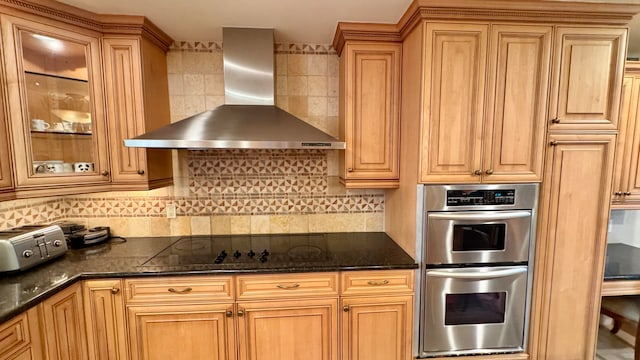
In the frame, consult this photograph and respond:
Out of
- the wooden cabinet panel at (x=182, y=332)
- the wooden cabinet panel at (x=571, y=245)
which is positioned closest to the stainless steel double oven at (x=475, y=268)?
the wooden cabinet panel at (x=571, y=245)

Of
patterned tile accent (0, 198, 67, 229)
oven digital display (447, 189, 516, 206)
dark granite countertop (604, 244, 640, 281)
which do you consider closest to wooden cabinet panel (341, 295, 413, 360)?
oven digital display (447, 189, 516, 206)

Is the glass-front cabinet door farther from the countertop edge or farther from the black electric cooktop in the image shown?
the black electric cooktop

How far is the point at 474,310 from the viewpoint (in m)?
1.70

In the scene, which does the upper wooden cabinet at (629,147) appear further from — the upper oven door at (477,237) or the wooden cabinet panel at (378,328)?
the wooden cabinet panel at (378,328)

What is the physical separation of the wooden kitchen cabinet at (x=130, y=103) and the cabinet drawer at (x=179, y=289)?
650 mm

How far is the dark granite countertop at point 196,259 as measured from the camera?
1421 mm

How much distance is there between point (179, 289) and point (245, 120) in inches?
42.7

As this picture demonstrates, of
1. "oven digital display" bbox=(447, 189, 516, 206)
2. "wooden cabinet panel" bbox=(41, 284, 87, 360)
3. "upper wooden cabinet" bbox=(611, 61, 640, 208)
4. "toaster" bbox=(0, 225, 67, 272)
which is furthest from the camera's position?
"upper wooden cabinet" bbox=(611, 61, 640, 208)

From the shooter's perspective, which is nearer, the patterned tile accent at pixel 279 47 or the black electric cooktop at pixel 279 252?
the black electric cooktop at pixel 279 252

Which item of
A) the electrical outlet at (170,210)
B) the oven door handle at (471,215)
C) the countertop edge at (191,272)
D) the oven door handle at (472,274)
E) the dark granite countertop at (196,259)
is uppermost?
the oven door handle at (471,215)

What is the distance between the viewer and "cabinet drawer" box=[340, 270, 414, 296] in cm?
164

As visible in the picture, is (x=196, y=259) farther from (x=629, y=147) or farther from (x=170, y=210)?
(x=629, y=147)

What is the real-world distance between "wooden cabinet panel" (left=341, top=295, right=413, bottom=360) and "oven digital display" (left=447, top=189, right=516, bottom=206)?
0.66m

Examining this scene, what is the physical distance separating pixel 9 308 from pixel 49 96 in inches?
46.6
